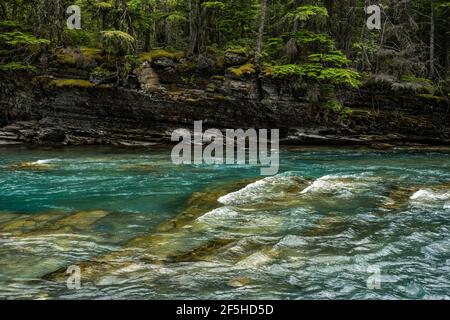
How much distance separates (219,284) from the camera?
6.05 m

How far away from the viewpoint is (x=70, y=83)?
2428 centimetres

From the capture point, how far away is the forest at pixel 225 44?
24297mm

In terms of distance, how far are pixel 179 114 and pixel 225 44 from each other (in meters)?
7.06

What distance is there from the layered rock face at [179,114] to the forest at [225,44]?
99 centimetres

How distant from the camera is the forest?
2430cm

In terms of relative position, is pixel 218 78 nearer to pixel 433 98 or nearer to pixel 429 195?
pixel 433 98

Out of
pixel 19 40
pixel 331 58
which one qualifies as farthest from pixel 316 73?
pixel 19 40

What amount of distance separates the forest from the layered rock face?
99 cm

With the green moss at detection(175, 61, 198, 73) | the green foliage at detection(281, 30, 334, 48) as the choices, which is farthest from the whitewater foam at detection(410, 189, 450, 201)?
the green moss at detection(175, 61, 198, 73)
